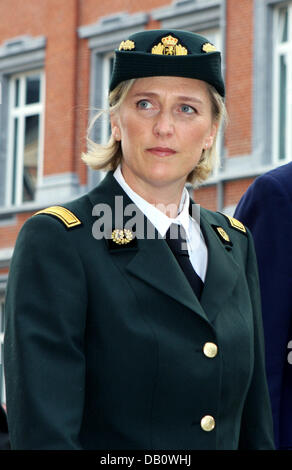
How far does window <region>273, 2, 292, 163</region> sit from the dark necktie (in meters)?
11.2

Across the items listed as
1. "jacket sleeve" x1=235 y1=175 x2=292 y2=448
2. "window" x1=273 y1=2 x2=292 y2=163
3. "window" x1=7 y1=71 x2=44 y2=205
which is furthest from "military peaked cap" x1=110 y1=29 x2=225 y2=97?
"window" x1=7 y1=71 x2=44 y2=205

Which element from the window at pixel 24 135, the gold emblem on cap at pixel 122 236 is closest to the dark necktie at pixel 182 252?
the gold emblem on cap at pixel 122 236

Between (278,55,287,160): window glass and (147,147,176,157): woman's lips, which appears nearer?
(147,147,176,157): woman's lips

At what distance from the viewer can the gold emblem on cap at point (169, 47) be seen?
3182 millimetres

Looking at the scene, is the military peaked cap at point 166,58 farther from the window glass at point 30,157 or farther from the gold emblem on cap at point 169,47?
the window glass at point 30,157

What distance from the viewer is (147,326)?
2920mm

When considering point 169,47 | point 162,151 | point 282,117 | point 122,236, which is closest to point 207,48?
point 169,47

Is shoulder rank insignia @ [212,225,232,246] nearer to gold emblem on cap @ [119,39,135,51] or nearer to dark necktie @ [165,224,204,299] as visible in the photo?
dark necktie @ [165,224,204,299]

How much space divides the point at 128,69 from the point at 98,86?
13.7 meters

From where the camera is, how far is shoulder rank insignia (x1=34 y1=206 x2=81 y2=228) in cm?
302

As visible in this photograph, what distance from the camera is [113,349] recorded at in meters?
2.90

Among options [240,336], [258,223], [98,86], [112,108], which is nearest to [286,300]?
[258,223]

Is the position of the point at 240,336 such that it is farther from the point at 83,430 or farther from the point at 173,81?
the point at 173,81

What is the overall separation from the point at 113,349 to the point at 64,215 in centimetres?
39
